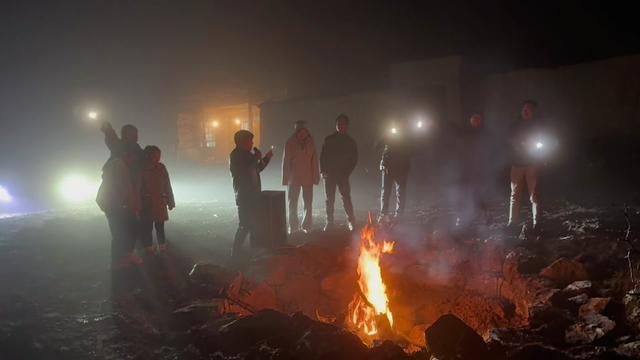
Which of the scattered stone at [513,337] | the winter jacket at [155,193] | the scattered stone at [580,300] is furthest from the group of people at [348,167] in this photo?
the scattered stone at [513,337]

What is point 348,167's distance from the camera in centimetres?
934

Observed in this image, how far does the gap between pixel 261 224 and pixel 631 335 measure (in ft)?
16.7

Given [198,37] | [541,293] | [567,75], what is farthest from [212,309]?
[198,37]

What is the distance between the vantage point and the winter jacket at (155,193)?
24.5ft

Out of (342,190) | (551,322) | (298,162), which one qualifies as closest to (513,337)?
(551,322)

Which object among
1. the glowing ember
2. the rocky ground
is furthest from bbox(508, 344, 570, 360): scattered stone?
the glowing ember

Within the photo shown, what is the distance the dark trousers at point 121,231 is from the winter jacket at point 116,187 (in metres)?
0.09

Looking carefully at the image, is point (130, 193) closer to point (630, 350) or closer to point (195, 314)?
point (195, 314)

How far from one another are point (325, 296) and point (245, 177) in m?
2.17

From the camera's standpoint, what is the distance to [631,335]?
4605 millimetres

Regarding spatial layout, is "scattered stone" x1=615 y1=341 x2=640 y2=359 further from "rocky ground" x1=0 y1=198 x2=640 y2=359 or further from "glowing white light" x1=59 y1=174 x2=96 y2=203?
"glowing white light" x1=59 y1=174 x2=96 y2=203

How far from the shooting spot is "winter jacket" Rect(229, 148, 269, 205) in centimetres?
752

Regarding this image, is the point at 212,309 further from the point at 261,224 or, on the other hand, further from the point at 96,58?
the point at 96,58

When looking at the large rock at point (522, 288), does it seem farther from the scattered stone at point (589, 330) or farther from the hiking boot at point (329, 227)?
the hiking boot at point (329, 227)
